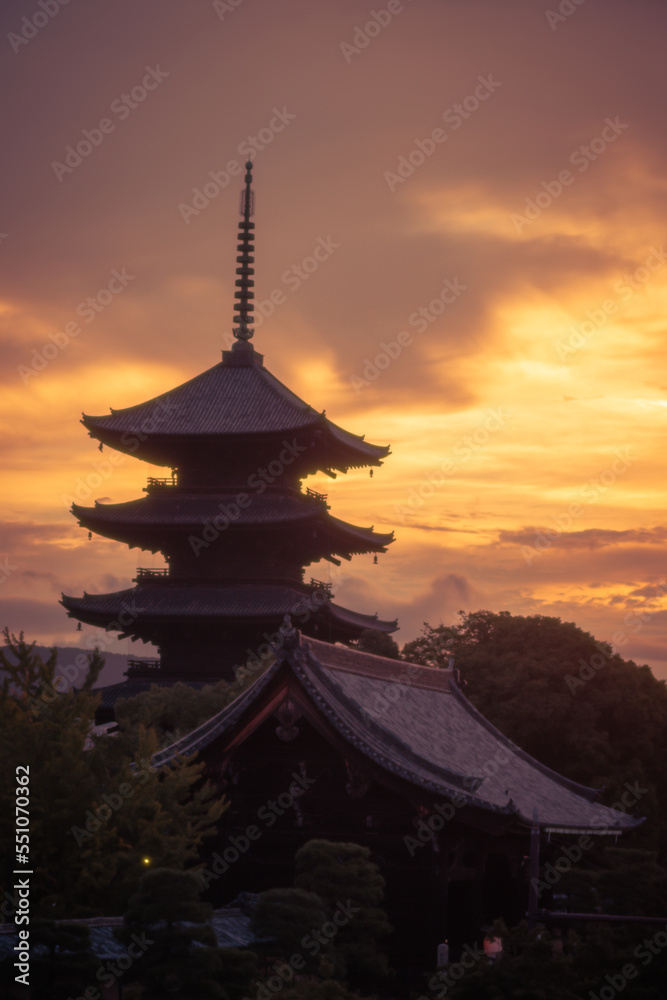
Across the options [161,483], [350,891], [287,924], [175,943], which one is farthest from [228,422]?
[175,943]

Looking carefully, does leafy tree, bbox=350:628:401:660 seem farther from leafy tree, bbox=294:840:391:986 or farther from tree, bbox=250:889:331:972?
tree, bbox=250:889:331:972

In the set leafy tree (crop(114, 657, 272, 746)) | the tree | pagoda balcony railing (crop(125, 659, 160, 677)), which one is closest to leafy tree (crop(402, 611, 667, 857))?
pagoda balcony railing (crop(125, 659, 160, 677))

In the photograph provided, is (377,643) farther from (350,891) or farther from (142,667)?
(350,891)

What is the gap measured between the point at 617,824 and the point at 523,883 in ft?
12.1

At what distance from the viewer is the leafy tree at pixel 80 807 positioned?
20.6 metres

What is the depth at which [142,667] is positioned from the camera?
55.1 metres

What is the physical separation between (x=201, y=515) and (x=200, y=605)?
3765 millimetres

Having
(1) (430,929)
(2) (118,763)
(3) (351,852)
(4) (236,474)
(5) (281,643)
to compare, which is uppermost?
(4) (236,474)

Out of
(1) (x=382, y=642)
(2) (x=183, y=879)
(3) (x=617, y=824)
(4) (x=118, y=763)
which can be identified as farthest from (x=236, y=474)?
(2) (x=183, y=879)

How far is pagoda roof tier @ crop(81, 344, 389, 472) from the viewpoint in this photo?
180 feet

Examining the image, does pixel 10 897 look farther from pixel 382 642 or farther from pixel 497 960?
pixel 382 642

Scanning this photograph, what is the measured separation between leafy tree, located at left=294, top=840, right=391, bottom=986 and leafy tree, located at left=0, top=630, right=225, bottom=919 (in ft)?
6.68

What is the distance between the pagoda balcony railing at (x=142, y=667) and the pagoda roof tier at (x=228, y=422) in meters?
8.87

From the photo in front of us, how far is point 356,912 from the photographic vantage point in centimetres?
2216
